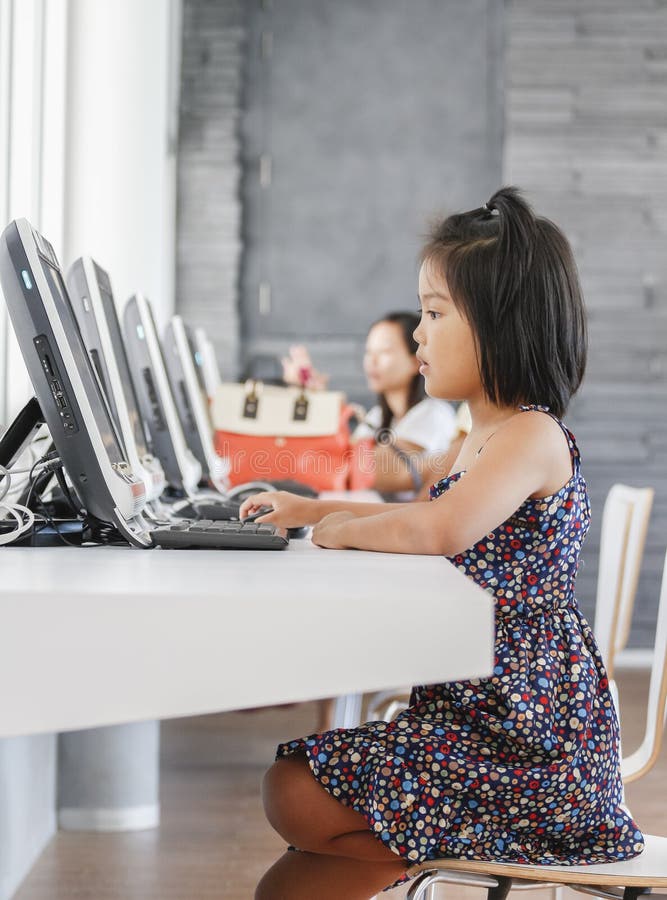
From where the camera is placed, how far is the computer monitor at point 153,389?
2.10m

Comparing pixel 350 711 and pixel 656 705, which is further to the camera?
pixel 350 711

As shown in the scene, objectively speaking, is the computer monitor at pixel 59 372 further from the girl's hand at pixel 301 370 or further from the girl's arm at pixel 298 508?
the girl's hand at pixel 301 370

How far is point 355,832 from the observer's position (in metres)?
1.12

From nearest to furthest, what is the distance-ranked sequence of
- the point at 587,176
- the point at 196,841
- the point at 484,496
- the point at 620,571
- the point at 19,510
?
the point at 484,496, the point at 19,510, the point at 620,571, the point at 196,841, the point at 587,176

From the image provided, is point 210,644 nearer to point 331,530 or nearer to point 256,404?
point 331,530

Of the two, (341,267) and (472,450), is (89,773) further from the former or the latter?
(341,267)

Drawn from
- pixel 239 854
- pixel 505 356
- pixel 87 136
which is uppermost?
pixel 87 136

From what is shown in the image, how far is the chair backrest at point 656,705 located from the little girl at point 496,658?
0.24 m

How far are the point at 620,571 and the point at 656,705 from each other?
755 millimetres

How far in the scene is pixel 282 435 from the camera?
314 cm

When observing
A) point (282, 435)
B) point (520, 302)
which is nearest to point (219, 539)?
point (520, 302)

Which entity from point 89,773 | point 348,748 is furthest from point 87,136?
point 348,748

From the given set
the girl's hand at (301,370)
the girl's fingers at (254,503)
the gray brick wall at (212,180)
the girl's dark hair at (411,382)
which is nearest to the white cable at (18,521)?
the girl's fingers at (254,503)

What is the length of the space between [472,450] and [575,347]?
186 mm
